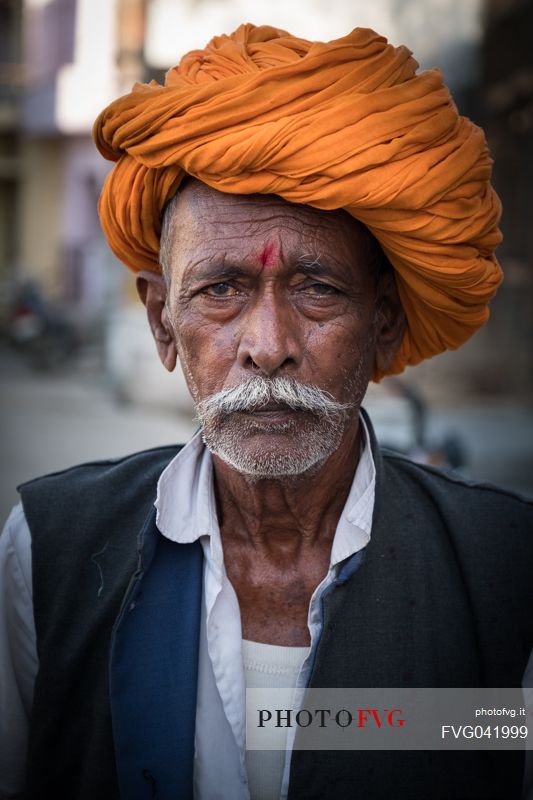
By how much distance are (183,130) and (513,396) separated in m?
8.83

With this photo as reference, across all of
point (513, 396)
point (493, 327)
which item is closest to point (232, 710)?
point (513, 396)

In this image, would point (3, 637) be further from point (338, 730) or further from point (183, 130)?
point (183, 130)

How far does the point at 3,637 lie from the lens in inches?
75.7

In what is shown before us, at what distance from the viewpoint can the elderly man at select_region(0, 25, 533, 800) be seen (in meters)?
1.75

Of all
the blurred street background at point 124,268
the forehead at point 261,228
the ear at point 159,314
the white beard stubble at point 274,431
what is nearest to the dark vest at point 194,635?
the white beard stubble at point 274,431

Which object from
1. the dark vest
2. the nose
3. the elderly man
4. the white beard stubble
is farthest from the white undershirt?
the nose

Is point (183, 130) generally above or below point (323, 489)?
above

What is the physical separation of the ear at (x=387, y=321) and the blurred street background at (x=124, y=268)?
8.10 ft

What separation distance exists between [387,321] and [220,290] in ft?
1.56

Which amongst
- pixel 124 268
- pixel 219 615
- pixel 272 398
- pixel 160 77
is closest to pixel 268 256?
pixel 272 398

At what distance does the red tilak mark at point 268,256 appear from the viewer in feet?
5.92

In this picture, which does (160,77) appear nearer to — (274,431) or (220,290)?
(220,290)

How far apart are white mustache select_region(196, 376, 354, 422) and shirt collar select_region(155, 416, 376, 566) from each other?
22 centimetres

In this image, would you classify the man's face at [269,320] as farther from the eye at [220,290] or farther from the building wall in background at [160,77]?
the building wall in background at [160,77]
